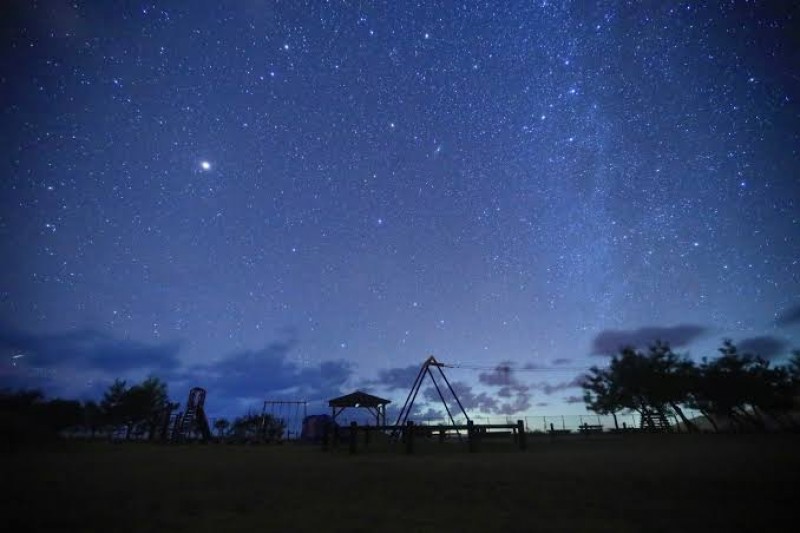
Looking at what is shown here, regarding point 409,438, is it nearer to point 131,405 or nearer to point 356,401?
point 356,401

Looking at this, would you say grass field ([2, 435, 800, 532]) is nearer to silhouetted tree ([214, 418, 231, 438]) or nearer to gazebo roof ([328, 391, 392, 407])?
gazebo roof ([328, 391, 392, 407])

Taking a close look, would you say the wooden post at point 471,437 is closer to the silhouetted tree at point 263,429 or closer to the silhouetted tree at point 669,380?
the silhouetted tree at point 263,429

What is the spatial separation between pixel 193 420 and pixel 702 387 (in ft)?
165

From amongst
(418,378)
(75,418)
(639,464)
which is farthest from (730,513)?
(75,418)

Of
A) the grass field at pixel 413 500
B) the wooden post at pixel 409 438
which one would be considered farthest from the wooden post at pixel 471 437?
the grass field at pixel 413 500

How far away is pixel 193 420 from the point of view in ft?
104

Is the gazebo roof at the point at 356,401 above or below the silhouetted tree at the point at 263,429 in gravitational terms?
above

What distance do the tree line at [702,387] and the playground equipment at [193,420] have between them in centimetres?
4207

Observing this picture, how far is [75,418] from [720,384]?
270ft

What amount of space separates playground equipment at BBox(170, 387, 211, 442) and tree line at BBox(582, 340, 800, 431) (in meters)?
42.1

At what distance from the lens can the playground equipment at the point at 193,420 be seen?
30675 mm

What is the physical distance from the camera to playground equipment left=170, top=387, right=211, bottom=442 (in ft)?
101

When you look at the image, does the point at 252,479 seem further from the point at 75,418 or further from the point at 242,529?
the point at 75,418

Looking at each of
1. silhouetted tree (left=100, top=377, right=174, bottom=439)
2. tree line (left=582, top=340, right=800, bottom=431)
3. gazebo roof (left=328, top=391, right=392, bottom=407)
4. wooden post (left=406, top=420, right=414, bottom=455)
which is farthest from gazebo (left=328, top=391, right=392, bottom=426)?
silhouetted tree (left=100, top=377, right=174, bottom=439)
